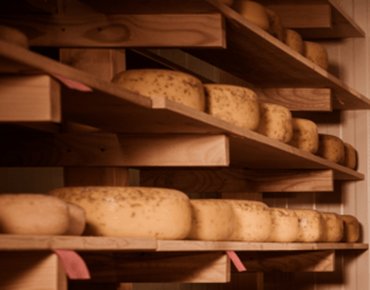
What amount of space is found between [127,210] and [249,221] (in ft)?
2.16

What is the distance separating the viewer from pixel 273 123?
7.55ft

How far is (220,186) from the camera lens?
113 inches

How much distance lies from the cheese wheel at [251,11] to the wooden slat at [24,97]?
1425mm

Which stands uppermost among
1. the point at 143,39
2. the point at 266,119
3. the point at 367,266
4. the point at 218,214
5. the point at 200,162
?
the point at 143,39

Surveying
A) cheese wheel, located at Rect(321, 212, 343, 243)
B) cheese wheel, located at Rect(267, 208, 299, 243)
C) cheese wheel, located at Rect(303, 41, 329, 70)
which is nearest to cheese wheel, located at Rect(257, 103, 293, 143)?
cheese wheel, located at Rect(267, 208, 299, 243)

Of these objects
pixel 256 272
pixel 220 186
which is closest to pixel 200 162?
pixel 220 186

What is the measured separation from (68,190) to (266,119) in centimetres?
105

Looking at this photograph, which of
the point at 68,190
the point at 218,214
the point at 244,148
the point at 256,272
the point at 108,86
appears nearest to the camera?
the point at 108,86

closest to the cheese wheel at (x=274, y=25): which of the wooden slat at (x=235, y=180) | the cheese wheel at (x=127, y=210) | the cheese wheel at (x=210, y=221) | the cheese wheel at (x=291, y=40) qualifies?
the cheese wheel at (x=291, y=40)

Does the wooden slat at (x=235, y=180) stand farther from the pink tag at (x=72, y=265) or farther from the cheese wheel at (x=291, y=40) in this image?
the pink tag at (x=72, y=265)

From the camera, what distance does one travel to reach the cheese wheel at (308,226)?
2.48m

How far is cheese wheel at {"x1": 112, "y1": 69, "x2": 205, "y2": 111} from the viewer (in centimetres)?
166

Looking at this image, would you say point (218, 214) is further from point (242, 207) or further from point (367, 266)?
point (367, 266)

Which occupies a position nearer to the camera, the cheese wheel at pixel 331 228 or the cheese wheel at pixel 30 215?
the cheese wheel at pixel 30 215
